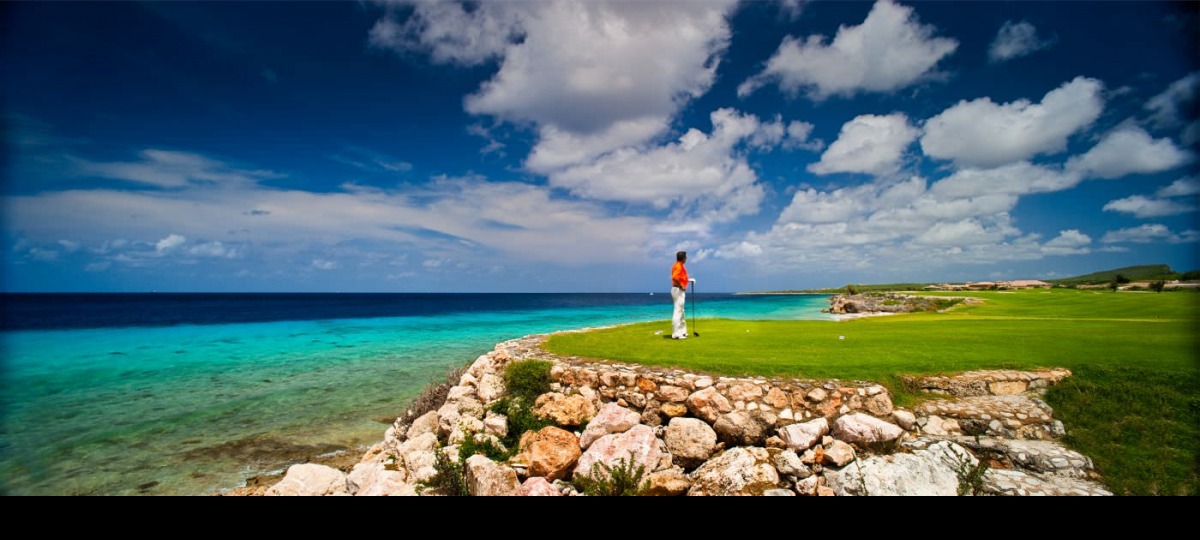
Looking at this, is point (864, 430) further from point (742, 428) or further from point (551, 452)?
point (551, 452)

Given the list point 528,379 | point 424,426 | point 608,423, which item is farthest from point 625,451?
point 424,426

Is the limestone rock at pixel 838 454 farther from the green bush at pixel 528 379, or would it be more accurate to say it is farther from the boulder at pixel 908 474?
the green bush at pixel 528 379

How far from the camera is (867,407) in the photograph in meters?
7.67

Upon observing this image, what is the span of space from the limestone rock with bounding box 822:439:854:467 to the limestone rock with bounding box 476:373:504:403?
6.90 metres

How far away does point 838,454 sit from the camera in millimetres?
6516

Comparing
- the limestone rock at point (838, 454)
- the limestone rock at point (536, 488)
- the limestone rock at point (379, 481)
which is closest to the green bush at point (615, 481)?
the limestone rock at point (536, 488)

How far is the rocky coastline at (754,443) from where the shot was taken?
5.90m

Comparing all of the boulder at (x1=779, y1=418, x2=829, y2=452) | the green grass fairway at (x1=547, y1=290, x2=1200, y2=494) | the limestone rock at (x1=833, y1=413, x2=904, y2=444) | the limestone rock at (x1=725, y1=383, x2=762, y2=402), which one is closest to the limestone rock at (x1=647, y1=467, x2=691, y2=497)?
the boulder at (x1=779, y1=418, x2=829, y2=452)

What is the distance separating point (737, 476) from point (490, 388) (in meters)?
6.26

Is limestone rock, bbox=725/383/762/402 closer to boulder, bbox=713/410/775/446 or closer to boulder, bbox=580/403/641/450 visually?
boulder, bbox=713/410/775/446

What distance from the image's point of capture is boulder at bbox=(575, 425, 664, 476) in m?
6.86
